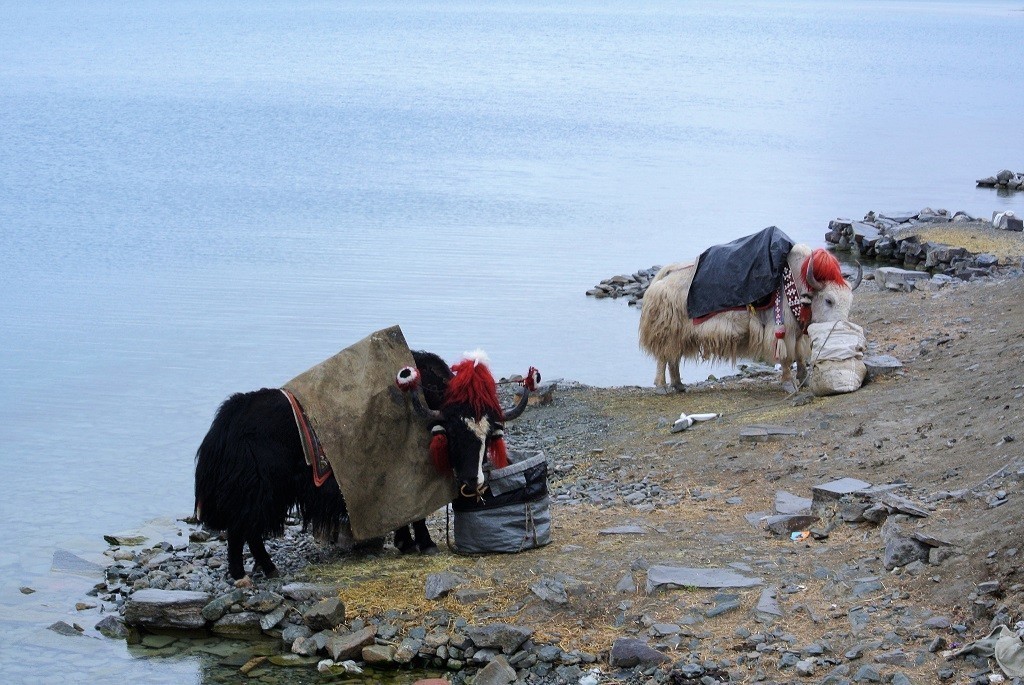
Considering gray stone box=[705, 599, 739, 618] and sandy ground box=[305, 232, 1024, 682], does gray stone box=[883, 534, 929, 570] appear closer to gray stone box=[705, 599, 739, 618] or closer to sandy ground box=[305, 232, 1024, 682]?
sandy ground box=[305, 232, 1024, 682]

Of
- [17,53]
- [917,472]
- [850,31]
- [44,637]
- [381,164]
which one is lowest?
[44,637]

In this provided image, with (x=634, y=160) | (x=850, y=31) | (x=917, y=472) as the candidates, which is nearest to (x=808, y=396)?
(x=917, y=472)

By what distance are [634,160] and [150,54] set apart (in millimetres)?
35312

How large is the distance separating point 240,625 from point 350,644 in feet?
2.48

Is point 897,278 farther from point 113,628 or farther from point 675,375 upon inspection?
point 113,628

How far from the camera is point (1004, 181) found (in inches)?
1188

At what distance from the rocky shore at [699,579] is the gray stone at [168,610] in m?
0.01

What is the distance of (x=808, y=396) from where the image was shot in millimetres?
10328

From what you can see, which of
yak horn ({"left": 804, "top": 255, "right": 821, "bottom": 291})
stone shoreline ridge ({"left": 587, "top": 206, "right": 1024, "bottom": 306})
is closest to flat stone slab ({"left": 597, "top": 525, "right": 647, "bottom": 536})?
yak horn ({"left": 804, "top": 255, "right": 821, "bottom": 291})

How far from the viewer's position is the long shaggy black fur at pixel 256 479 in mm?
7090

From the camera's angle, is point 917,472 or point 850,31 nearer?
point 917,472

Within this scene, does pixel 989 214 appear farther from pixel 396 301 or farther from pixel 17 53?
pixel 17 53

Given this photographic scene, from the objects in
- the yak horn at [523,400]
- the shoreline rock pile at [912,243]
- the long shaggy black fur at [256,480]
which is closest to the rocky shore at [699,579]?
the long shaggy black fur at [256,480]

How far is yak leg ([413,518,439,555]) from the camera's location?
24.9 feet
